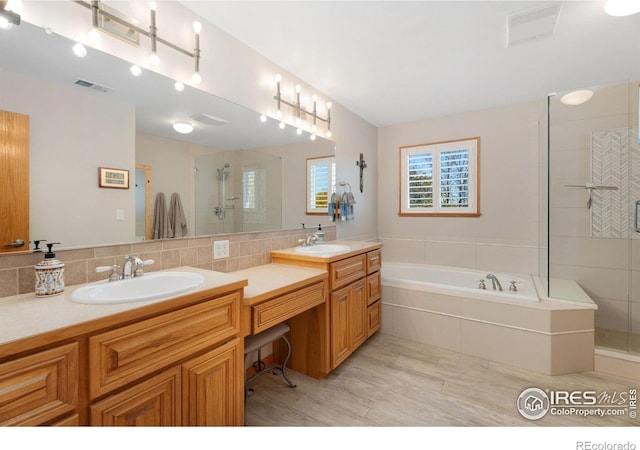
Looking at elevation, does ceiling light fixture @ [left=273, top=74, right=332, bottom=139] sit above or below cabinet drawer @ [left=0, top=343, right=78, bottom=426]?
above

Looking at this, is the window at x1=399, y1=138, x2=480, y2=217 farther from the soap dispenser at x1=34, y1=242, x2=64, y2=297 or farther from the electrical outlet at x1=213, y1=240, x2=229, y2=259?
the soap dispenser at x1=34, y1=242, x2=64, y2=297

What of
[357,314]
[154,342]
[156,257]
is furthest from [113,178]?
[357,314]

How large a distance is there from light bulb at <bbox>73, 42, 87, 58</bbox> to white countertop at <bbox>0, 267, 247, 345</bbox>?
1.03m

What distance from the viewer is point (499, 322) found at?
7.62 ft

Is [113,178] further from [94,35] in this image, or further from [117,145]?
[94,35]

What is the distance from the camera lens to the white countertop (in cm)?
79

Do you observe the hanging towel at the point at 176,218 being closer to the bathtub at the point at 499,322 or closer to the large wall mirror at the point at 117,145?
the large wall mirror at the point at 117,145

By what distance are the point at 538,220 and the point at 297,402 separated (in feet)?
9.76

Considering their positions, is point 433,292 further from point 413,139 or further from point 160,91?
point 160,91

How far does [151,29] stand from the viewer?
1462mm

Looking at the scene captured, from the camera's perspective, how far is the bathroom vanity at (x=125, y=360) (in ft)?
2.55

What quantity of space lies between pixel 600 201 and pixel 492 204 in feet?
2.89

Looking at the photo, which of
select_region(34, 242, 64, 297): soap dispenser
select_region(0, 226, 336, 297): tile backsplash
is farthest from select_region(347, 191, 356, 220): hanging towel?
select_region(34, 242, 64, 297): soap dispenser

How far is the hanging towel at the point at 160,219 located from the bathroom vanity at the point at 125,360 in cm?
46
